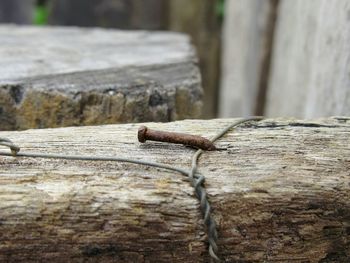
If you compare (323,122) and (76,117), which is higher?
(323,122)

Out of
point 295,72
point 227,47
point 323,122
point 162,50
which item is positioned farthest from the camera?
point 227,47

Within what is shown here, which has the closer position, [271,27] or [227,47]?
[271,27]

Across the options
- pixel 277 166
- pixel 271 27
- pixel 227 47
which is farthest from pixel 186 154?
pixel 227 47

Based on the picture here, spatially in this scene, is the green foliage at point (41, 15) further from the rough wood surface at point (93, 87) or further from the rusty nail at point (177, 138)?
the rusty nail at point (177, 138)

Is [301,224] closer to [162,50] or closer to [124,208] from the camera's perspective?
[124,208]

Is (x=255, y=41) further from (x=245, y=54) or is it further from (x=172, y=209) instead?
(x=172, y=209)

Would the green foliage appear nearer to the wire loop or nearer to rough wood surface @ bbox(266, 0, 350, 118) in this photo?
rough wood surface @ bbox(266, 0, 350, 118)

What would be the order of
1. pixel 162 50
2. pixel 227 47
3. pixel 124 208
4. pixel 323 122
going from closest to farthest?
pixel 124 208, pixel 323 122, pixel 162 50, pixel 227 47
